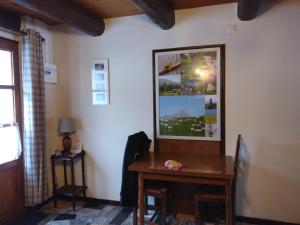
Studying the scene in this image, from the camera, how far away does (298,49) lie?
253cm

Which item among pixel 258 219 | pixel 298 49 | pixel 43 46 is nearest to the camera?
pixel 298 49

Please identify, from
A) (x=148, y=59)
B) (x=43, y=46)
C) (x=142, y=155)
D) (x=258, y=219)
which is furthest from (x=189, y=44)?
(x=258, y=219)

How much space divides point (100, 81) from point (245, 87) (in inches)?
71.2

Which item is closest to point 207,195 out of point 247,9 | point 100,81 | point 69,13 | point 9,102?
point 247,9

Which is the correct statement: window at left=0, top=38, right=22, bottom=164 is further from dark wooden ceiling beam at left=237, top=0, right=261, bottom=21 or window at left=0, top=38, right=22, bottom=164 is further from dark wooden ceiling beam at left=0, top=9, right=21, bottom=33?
dark wooden ceiling beam at left=237, top=0, right=261, bottom=21

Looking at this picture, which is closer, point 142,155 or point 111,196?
point 142,155

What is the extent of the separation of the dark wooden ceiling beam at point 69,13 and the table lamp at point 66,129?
1.18 meters

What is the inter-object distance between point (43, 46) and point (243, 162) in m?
2.91

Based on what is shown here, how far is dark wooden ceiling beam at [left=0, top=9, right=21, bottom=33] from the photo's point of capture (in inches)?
105

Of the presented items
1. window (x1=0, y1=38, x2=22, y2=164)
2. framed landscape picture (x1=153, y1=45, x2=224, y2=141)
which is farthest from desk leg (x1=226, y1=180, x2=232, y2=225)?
window (x1=0, y1=38, x2=22, y2=164)

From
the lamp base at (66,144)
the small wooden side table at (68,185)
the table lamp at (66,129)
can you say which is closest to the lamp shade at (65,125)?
the table lamp at (66,129)

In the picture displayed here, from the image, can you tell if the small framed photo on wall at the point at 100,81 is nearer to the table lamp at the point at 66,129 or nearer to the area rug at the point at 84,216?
the table lamp at the point at 66,129

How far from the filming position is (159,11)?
2426mm

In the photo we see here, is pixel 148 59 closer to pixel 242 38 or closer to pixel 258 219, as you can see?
pixel 242 38
